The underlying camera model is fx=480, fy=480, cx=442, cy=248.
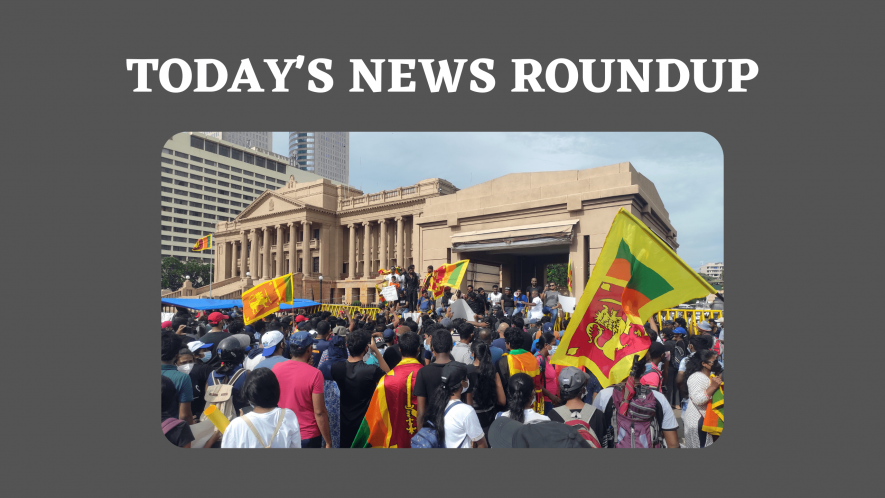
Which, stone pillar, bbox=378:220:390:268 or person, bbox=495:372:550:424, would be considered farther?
stone pillar, bbox=378:220:390:268

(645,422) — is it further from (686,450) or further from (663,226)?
(663,226)

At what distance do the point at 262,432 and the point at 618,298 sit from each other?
3169 mm

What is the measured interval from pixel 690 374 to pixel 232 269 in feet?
211

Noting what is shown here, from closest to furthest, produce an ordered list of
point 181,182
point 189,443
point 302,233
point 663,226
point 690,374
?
point 189,443
point 690,374
point 663,226
point 302,233
point 181,182

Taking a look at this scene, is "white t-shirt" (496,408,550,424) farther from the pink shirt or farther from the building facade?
the building facade

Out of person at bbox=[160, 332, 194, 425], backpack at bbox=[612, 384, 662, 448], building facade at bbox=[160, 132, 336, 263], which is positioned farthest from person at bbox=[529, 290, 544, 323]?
building facade at bbox=[160, 132, 336, 263]

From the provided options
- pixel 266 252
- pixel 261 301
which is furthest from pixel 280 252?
Answer: pixel 261 301

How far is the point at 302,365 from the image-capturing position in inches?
157

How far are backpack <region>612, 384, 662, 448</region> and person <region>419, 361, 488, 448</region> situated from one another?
117 cm

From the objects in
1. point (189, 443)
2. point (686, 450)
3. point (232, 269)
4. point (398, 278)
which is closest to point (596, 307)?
point (686, 450)

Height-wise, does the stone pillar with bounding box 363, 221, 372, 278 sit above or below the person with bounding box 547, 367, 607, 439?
above

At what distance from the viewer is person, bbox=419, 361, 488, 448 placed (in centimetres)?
340

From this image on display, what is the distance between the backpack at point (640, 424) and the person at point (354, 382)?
6.94 ft

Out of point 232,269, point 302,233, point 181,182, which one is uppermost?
point 181,182
